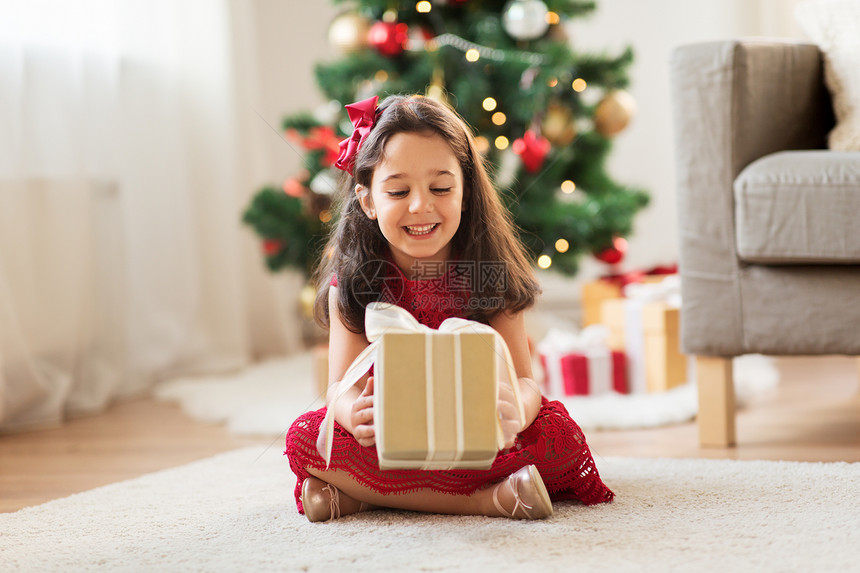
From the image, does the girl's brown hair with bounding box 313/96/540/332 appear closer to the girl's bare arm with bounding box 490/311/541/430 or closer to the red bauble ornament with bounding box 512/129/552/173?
the girl's bare arm with bounding box 490/311/541/430

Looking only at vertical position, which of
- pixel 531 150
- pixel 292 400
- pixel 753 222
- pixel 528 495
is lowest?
pixel 292 400

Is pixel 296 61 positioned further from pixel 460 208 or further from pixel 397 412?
pixel 397 412

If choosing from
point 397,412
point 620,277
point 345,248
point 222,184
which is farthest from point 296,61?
point 397,412

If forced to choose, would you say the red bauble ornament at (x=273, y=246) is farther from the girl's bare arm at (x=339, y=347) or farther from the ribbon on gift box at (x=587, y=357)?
the girl's bare arm at (x=339, y=347)

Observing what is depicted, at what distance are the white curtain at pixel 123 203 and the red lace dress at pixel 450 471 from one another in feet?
2.97

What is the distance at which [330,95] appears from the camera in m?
2.11

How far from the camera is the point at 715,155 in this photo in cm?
128

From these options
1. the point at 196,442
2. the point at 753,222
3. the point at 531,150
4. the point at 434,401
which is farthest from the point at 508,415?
the point at 531,150

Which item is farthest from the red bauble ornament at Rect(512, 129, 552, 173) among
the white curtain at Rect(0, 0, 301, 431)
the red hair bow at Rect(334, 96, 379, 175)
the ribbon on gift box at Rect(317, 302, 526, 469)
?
the ribbon on gift box at Rect(317, 302, 526, 469)

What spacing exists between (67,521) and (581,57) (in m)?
1.48

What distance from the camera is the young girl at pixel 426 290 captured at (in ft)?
3.06

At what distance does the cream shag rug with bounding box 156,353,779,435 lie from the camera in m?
1.54

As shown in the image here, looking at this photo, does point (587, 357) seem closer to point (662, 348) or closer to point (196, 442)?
point (662, 348)

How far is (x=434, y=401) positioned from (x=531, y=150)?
1.23 meters
